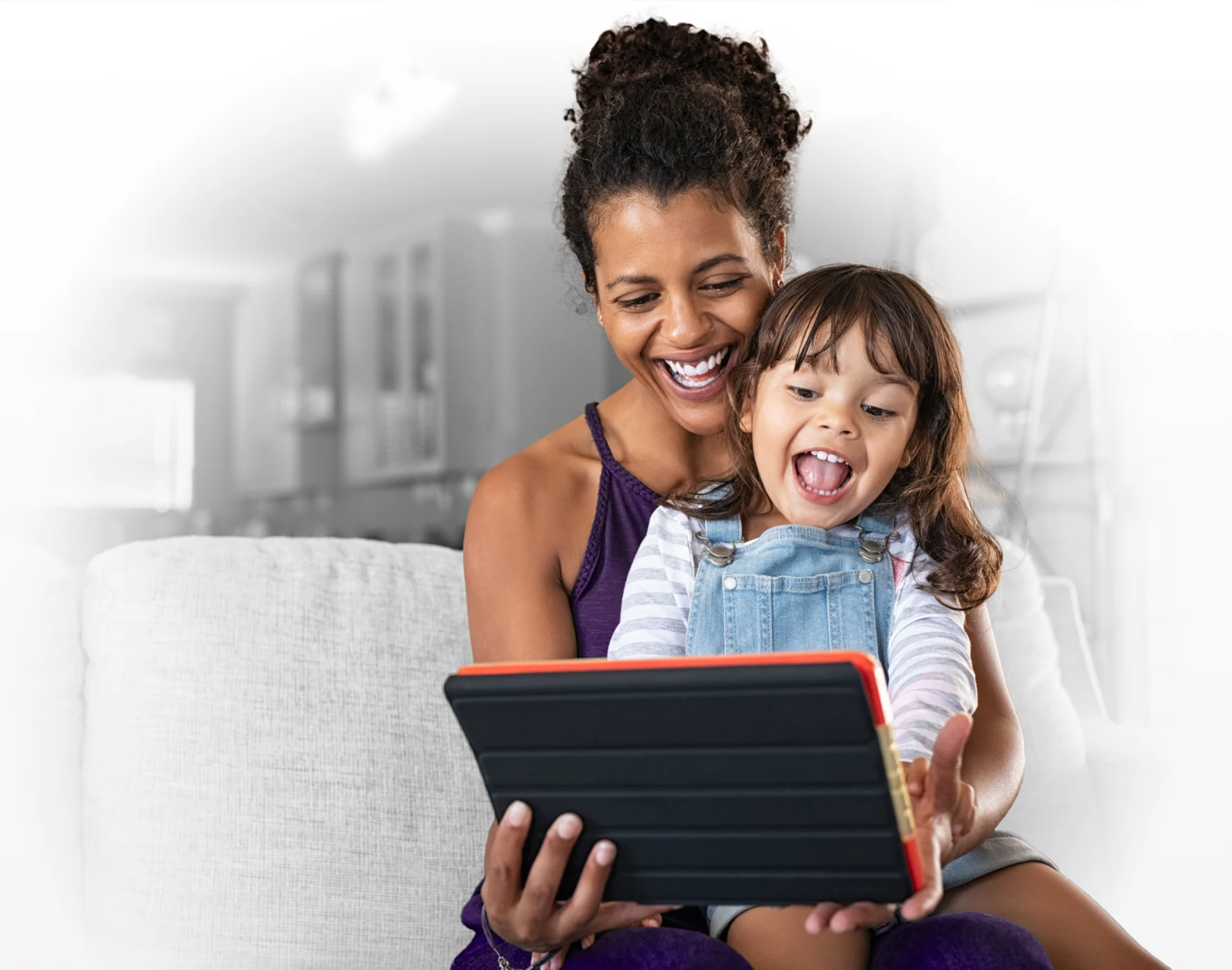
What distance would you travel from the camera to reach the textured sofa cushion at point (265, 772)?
1.50m

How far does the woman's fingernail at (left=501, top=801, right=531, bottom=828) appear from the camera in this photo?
3.06ft

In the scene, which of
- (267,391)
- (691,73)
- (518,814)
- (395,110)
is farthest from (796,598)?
(267,391)

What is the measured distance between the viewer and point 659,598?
51.1 inches

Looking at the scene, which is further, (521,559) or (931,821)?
(521,559)

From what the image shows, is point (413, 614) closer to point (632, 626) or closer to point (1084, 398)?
point (632, 626)

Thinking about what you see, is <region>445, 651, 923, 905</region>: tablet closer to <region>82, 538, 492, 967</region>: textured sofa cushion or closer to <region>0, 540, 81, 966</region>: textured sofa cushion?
<region>82, 538, 492, 967</region>: textured sofa cushion

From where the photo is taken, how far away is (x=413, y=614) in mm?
1709

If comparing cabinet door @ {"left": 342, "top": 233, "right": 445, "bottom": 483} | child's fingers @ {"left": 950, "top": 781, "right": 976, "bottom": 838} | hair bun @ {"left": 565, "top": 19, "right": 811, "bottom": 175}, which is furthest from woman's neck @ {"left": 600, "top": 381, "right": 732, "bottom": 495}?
cabinet door @ {"left": 342, "top": 233, "right": 445, "bottom": 483}

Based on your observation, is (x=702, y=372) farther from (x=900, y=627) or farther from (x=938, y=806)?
(x=938, y=806)

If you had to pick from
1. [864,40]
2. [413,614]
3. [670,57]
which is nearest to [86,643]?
[413,614]

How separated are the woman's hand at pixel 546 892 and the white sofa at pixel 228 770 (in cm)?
54

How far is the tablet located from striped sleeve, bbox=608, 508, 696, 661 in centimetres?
33

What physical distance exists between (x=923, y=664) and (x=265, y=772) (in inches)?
33.9

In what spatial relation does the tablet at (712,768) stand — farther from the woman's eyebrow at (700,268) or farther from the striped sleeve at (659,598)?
the woman's eyebrow at (700,268)
